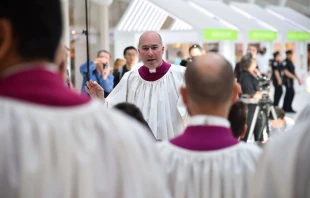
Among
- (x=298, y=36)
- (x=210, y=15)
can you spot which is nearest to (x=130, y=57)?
(x=210, y=15)

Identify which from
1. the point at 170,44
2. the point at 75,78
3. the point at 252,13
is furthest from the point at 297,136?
the point at 252,13

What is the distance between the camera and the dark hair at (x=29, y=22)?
56.0 inches

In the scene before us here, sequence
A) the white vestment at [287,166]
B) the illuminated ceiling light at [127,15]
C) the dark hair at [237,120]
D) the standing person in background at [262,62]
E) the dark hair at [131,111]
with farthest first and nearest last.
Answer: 1. the standing person in background at [262,62]
2. the illuminated ceiling light at [127,15]
3. the dark hair at [237,120]
4. the dark hair at [131,111]
5. the white vestment at [287,166]

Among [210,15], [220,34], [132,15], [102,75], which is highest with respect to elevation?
[210,15]

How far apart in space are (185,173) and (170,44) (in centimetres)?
1352

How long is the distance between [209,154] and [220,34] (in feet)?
46.5

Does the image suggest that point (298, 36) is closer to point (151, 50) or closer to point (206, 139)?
point (151, 50)

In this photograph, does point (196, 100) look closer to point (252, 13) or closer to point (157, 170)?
point (157, 170)

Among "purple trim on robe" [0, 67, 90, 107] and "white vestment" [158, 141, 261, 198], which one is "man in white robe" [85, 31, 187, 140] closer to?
"white vestment" [158, 141, 261, 198]

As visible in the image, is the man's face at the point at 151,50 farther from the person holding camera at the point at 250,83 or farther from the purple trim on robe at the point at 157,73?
the person holding camera at the point at 250,83

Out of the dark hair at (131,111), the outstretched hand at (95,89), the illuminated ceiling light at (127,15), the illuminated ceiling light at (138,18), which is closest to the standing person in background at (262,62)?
the illuminated ceiling light at (127,15)

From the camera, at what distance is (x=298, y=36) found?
22.5 metres

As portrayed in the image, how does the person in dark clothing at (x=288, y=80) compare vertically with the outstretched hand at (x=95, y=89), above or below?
below

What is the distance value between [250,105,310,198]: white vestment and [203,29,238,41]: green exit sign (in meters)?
13.3
